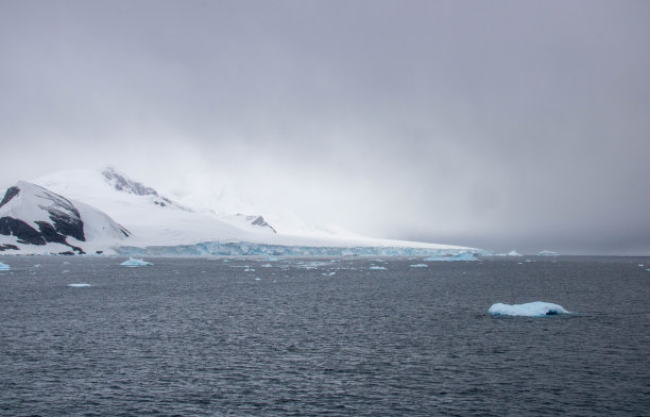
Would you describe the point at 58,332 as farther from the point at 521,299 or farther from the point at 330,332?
the point at 521,299

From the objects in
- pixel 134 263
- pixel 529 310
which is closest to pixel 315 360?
pixel 529 310

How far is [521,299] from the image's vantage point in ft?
208

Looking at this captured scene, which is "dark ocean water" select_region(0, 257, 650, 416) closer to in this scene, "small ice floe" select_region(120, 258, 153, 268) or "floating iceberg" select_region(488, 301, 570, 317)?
"floating iceberg" select_region(488, 301, 570, 317)

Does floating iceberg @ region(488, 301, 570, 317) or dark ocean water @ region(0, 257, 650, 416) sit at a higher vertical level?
floating iceberg @ region(488, 301, 570, 317)

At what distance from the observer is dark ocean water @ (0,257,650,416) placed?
2169 cm

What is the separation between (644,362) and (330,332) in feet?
62.5

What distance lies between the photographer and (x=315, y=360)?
2895cm

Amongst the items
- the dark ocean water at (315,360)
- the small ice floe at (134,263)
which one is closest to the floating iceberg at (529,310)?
the dark ocean water at (315,360)

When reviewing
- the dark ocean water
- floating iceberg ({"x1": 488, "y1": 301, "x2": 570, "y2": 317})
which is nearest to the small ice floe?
the dark ocean water

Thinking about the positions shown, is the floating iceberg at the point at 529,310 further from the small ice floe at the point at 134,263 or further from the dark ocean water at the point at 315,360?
the small ice floe at the point at 134,263

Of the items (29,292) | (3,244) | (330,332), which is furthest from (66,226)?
(330,332)

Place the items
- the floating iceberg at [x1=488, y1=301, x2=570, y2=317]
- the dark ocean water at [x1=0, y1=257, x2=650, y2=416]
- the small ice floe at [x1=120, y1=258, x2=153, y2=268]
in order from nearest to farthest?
the dark ocean water at [x1=0, y1=257, x2=650, y2=416] → the floating iceberg at [x1=488, y1=301, x2=570, y2=317] → the small ice floe at [x1=120, y1=258, x2=153, y2=268]

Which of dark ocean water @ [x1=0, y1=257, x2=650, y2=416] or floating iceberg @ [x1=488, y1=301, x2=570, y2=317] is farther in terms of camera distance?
floating iceberg @ [x1=488, y1=301, x2=570, y2=317]

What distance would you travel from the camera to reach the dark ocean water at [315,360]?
21.7 meters
